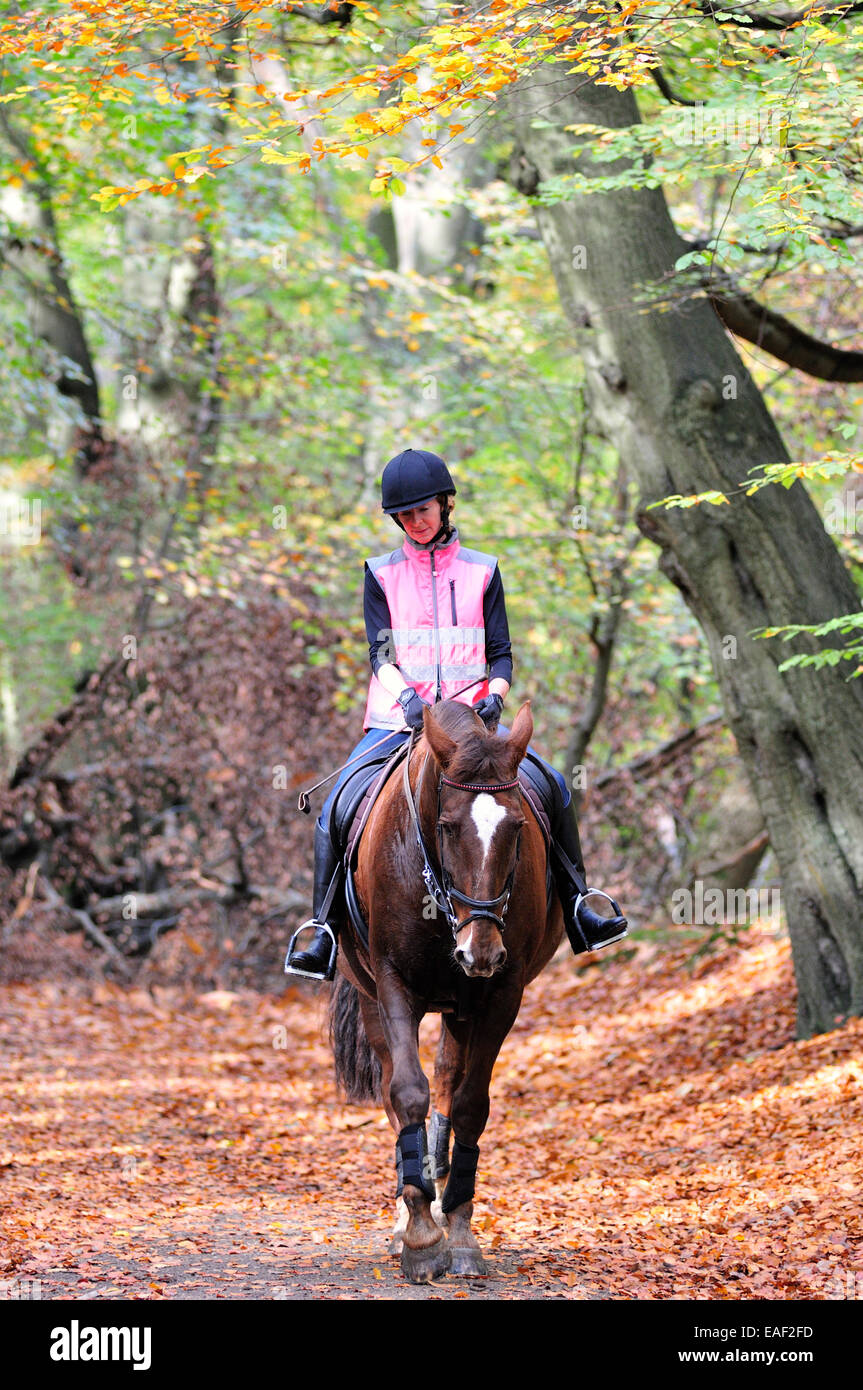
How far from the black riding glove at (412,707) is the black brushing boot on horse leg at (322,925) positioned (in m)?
0.81

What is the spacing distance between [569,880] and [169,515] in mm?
10543

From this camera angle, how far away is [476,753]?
16.1 feet

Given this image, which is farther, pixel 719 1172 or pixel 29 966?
pixel 29 966

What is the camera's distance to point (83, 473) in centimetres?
1620

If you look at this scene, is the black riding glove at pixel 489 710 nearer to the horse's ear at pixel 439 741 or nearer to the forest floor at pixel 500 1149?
the horse's ear at pixel 439 741

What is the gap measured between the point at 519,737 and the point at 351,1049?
273 centimetres

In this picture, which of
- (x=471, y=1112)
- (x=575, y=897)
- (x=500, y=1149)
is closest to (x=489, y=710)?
(x=575, y=897)

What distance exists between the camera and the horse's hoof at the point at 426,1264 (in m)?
5.20

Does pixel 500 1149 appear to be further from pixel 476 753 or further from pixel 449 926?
pixel 476 753

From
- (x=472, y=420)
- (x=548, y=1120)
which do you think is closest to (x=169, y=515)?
(x=472, y=420)

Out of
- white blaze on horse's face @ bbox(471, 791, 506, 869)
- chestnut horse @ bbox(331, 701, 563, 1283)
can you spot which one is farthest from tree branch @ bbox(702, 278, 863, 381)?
white blaze on horse's face @ bbox(471, 791, 506, 869)

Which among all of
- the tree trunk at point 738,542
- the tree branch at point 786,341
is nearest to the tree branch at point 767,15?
the tree trunk at point 738,542

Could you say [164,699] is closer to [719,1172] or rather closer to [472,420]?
[472,420]

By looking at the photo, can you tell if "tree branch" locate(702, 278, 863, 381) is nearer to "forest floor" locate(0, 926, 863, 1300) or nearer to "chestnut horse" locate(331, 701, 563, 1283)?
"forest floor" locate(0, 926, 863, 1300)
